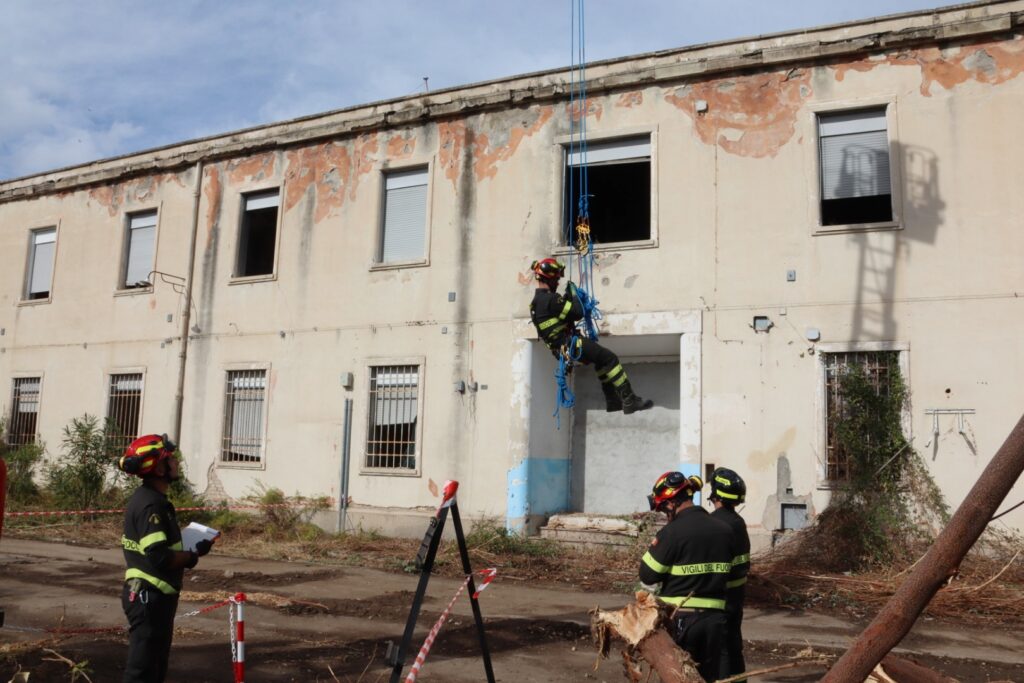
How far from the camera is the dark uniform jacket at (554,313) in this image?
898 cm

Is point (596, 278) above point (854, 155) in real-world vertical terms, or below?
below

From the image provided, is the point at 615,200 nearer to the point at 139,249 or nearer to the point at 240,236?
the point at 240,236

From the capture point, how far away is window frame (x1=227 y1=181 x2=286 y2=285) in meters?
16.0

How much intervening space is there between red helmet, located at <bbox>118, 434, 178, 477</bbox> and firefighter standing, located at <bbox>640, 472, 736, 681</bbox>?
2.87 meters

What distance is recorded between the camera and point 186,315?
16750 millimetres

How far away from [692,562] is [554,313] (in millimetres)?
4348

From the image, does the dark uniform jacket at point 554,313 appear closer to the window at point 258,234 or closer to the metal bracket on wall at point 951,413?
the metal bracket on wall at point 951,413

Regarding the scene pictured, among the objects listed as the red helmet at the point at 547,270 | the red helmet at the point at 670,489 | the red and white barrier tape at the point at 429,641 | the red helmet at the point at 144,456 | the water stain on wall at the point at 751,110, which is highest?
the water stain on wall at the point at 751,110

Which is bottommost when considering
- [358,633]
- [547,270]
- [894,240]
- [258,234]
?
[358,633]

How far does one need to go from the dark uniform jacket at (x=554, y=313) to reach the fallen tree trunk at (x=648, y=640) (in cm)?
440

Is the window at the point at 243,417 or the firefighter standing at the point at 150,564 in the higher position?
the window at the point at 243,417

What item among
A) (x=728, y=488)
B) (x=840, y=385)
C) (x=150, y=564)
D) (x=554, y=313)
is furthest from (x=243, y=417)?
(x=728, y=488)

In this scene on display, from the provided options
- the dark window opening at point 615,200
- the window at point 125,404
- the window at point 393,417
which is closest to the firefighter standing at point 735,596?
the dark window opening at point 615,200

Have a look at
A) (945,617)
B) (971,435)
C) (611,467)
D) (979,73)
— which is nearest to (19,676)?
(945,617)
